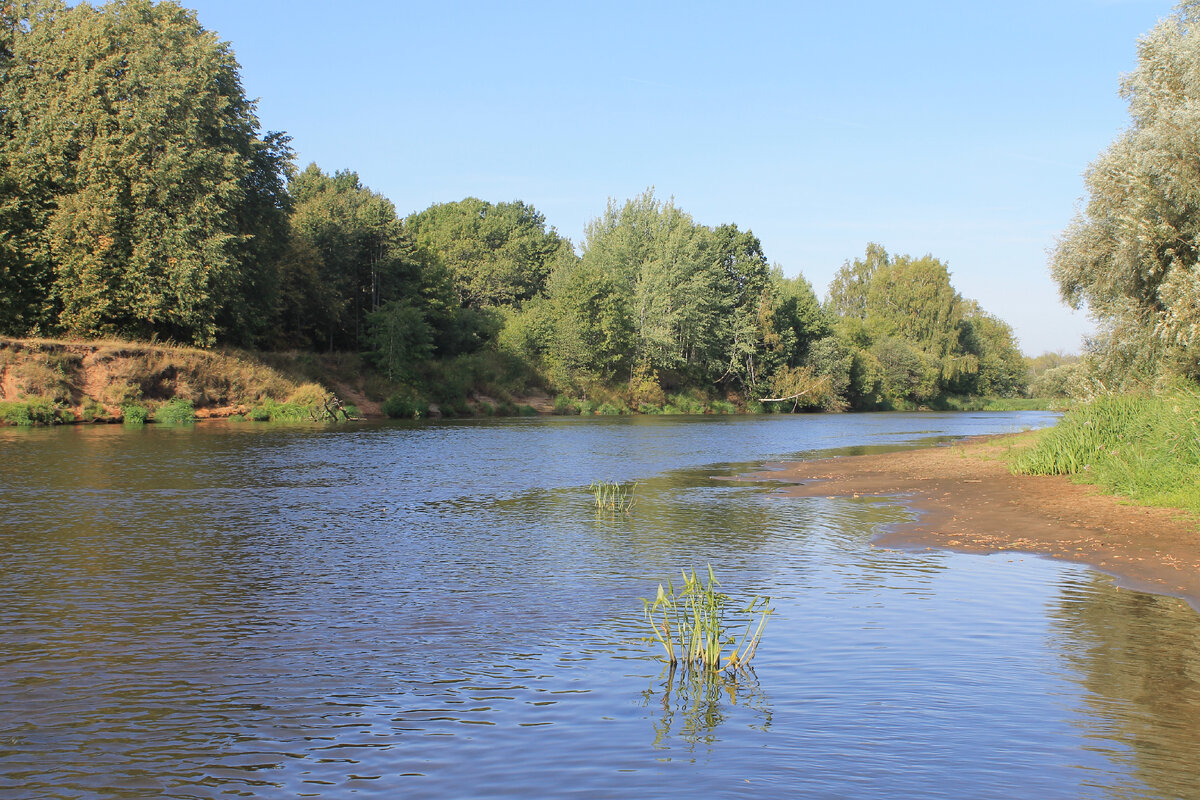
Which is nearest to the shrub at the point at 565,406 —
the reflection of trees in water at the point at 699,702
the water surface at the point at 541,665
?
the water surface at the point at 541,665

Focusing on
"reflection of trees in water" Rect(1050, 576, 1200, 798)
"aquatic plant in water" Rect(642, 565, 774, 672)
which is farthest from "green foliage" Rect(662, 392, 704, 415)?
"aquatic plant in water" Rect(642, 565, 774, 672)

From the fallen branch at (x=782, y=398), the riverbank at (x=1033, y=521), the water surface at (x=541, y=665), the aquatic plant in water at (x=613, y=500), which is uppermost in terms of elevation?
the fallen branch at (x=782, y=398)

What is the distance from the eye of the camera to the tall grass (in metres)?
16.9

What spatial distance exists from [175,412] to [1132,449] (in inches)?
1723

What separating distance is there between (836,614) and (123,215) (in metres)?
46.0

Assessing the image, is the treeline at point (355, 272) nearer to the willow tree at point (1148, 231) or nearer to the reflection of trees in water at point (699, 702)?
the willow tree at point (1148, 231)

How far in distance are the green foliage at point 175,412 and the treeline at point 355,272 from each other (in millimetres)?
4099

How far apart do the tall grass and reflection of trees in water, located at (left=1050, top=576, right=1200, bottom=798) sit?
6.51 metres

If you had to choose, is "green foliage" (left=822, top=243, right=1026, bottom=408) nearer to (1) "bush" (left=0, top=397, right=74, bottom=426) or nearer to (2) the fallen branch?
(2) the fallen branch

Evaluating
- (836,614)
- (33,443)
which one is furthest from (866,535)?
(33,443)

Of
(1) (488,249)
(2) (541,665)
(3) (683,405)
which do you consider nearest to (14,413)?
(2) (541,665)

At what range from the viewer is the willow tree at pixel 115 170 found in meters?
44.3

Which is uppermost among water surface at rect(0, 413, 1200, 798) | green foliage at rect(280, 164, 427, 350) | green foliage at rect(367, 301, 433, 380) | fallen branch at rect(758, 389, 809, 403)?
green foliage at rect(280, 164, 427, 350)

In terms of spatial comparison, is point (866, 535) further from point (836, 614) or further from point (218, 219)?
point (218, 219)
